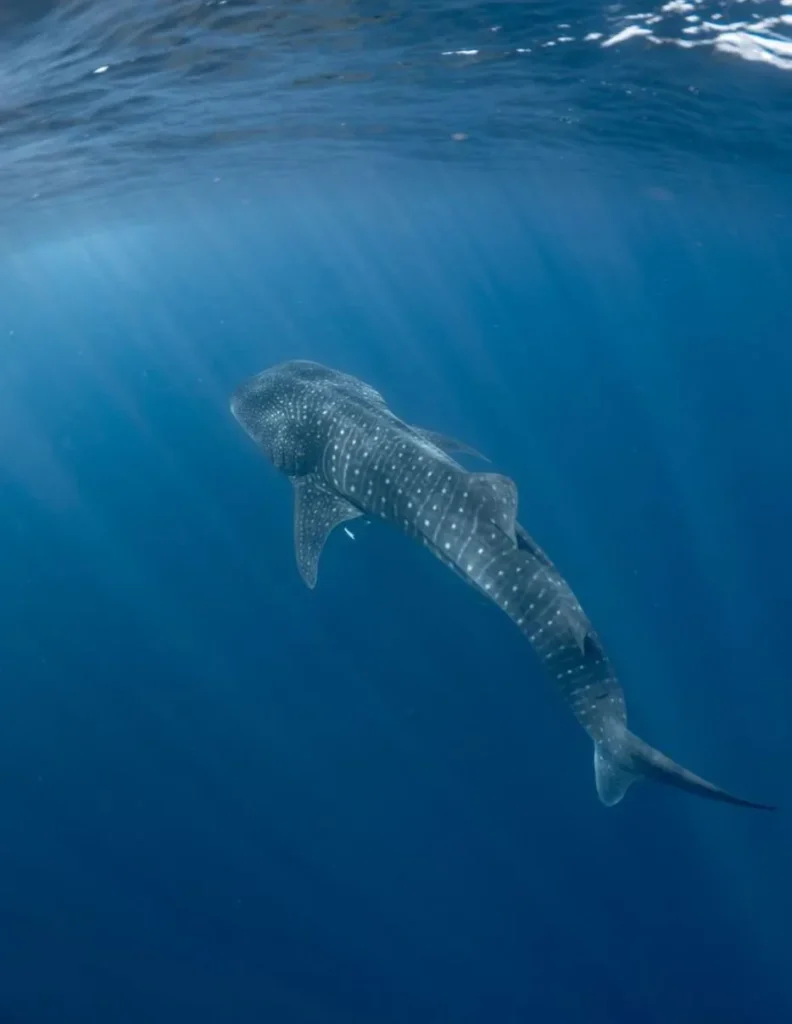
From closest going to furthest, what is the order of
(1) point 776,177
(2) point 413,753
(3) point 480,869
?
(3) point 480,869
(2) point 413,753
(1) point 776,177

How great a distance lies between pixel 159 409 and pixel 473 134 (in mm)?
15798

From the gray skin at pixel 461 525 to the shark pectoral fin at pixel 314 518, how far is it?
0.05 ft

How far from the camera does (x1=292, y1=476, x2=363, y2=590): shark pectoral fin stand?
1023 cm

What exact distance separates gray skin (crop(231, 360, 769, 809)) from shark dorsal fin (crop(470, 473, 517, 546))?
0.04 ft

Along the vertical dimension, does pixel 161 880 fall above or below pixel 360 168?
below

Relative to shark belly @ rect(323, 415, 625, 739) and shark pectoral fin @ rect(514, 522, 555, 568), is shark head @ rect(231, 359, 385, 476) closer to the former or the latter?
shark belly @ rect(323, 415, 625, 739)

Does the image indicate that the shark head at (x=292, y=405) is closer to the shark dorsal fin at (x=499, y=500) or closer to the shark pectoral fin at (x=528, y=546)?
the shark dorsal fin at (x=499, y=500)

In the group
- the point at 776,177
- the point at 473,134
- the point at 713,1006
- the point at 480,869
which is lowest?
the point at 713,1006

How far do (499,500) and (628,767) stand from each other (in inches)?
116

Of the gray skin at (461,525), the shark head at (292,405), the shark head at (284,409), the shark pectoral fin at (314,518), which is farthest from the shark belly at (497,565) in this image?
the shark head at (284,409)

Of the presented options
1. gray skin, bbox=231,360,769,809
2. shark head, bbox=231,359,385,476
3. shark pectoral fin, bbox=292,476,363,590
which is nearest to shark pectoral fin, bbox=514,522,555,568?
gray skin, bbox=231,360,769,809

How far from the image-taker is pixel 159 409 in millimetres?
29641

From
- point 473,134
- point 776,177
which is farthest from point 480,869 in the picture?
point 776,177

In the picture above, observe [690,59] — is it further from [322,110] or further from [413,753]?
[413,753]
